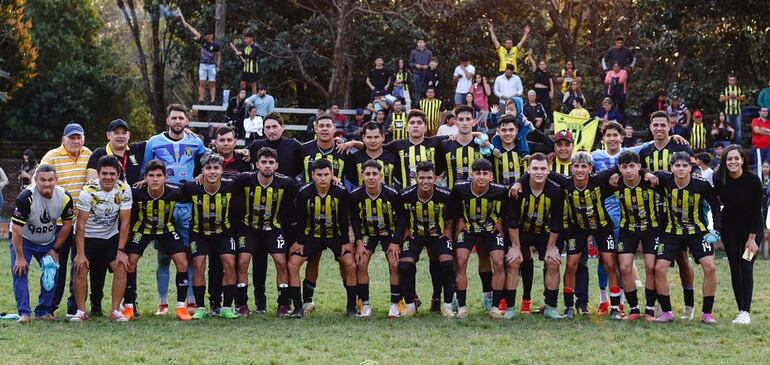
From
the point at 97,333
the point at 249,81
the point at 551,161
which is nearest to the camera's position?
the point at 97,333

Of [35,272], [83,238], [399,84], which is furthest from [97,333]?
[399,84]

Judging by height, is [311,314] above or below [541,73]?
below

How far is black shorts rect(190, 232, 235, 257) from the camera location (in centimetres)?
1138

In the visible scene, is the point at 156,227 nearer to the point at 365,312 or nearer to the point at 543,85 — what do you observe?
the point at 365,312

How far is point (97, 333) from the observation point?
1012 cm

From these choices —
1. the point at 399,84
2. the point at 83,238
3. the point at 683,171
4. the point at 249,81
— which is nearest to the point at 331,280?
the point at 83,238

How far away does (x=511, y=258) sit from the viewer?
11.4m

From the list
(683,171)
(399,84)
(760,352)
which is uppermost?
(399,84)

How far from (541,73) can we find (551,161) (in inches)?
457

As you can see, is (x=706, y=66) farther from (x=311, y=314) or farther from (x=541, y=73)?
(x=311, y=314)

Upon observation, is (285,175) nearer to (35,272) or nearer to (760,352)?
(760,352)

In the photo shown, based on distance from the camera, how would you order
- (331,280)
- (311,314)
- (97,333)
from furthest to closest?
(331,280) < (311,314) < (97,333)

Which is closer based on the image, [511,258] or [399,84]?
[511,258]

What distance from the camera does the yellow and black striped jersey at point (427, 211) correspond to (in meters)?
11.5
